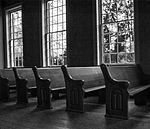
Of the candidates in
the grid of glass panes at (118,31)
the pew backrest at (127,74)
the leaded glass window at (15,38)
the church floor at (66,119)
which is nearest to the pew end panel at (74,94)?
the church floor at (66,119)

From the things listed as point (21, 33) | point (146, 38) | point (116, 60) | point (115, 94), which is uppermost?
point (21, 33)

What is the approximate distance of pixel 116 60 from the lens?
5922 millimetres

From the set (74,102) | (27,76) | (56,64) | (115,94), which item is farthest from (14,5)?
(115,94)

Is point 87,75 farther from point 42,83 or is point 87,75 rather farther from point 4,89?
point 4,89

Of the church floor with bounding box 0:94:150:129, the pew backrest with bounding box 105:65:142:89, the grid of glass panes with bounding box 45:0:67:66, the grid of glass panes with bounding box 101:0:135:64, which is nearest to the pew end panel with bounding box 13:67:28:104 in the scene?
the church floor with bounding box 0:94:150:129

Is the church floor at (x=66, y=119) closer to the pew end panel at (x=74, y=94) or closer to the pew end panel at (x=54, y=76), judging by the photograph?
the pew end panel at (x=74, y=94)

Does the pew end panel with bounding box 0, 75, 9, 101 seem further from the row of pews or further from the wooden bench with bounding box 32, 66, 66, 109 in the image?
the wooden bench with bounding box 32, 66, 66, 109

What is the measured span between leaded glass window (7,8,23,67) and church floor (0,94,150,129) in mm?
4976

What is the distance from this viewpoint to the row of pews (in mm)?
3273

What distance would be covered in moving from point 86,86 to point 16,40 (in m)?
5.65

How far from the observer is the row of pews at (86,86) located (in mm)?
3273

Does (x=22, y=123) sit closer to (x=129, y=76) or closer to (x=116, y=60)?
(x=129, y=76)

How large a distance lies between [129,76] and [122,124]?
171cm

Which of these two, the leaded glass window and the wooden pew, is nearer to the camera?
the wooden pew
